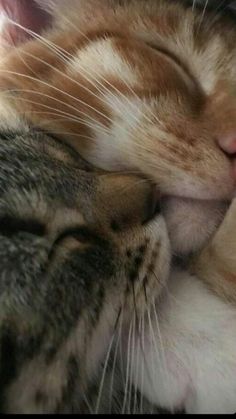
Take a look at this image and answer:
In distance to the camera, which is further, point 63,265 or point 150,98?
point 150,98

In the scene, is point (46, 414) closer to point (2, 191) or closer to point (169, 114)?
point (2, 191)

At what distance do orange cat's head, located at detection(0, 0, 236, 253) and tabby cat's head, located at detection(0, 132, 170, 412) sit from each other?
0.06m

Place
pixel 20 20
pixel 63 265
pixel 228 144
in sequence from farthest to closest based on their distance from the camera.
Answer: pixel 20 20, pixel 228 144, pixel 63 265

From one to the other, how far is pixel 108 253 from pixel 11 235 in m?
0.14

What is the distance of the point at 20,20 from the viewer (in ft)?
3.86

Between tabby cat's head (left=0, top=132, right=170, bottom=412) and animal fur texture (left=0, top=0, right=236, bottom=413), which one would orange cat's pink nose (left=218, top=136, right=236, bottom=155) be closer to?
animal fur texture (left=0, top=0, right=236, bottom=413)

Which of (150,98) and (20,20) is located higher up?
(20,20)

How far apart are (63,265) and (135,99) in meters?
0.34

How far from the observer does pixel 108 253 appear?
0.81 m

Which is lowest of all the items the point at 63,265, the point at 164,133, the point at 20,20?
the point at 63,265

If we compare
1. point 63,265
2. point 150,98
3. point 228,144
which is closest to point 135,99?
point 150,98

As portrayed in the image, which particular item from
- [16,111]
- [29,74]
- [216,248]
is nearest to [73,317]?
[216,248]

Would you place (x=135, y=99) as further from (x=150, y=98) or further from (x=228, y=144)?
(x=228, y=144)

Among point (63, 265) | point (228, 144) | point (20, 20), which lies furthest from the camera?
point (20, 20)
